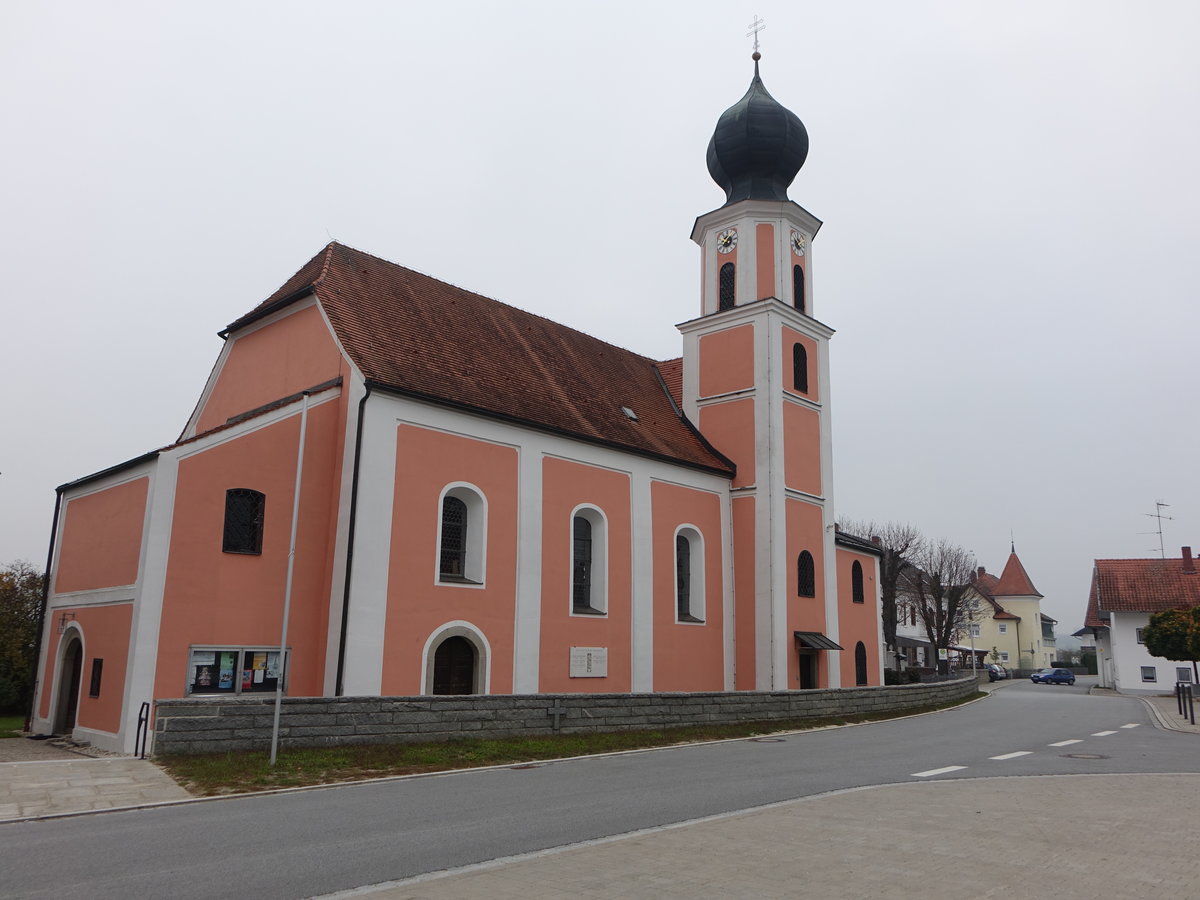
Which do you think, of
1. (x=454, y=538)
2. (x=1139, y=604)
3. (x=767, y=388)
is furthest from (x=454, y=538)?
(x=1139, y=604)

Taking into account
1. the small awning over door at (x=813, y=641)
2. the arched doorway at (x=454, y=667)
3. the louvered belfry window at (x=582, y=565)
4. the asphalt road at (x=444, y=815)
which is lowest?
the asphalt road at (x=444, y=815)

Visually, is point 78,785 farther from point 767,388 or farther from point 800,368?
point 800,368

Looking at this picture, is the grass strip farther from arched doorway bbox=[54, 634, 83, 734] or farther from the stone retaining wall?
arched doorway bbox=[54, 634, 83, 734]

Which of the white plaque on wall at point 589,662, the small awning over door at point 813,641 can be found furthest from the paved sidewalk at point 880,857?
the small awning over door at point 813,641

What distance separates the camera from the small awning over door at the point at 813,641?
88.5 feet

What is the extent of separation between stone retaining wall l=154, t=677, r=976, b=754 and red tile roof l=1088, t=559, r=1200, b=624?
1427 inches

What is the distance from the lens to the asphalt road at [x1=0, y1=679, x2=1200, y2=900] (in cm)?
690

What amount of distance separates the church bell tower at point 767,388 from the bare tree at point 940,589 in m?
33.9

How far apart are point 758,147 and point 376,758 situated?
75.6 feet

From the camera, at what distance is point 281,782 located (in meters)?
11.6

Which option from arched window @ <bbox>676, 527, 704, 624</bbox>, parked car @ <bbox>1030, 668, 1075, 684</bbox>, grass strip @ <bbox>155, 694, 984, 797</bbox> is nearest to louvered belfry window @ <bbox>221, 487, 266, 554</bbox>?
grass strip @ <bbox>155, 694, 984, 797</bbox>

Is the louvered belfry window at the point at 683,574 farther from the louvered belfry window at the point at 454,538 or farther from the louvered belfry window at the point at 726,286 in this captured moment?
the louvered belfry window at the point at 726,286

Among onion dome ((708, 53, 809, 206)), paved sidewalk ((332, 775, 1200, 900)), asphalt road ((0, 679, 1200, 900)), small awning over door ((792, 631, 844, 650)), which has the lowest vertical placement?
asphalt road ((0, 679, 1200, 900))

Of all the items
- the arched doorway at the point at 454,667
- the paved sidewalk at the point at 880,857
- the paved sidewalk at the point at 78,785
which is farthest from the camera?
the arched doorway at the point at 454,667
